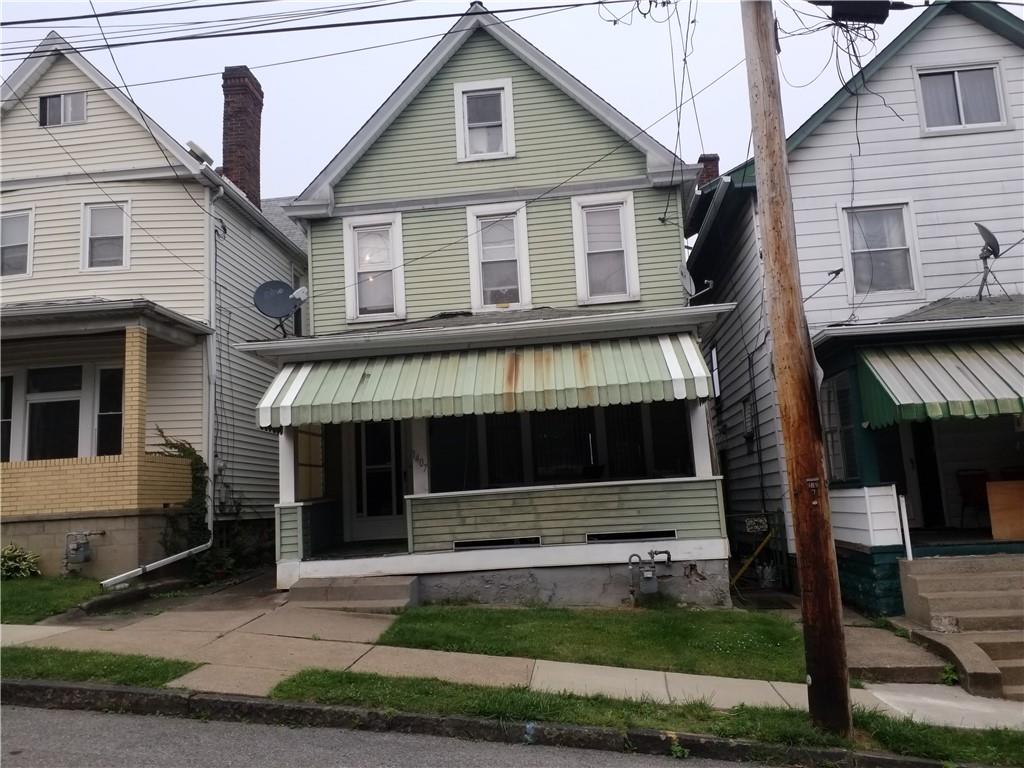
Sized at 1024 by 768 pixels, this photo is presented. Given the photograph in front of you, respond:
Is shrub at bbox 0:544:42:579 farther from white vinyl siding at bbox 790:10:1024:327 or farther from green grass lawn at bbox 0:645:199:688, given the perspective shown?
white vinyl siding at bbox 790:10:1024:327

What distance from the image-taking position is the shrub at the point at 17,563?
422 inches

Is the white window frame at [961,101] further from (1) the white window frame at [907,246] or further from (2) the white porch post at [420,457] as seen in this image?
(2) the white porch post at [420,457]

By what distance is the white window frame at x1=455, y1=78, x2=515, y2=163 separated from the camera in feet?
41.3

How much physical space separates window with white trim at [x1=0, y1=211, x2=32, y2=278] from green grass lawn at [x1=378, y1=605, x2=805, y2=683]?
9.65m

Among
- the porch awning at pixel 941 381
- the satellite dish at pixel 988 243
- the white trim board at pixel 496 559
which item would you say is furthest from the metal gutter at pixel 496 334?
the satellite dish at pixel 988 243


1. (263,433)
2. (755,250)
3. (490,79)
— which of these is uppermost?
(490,79)

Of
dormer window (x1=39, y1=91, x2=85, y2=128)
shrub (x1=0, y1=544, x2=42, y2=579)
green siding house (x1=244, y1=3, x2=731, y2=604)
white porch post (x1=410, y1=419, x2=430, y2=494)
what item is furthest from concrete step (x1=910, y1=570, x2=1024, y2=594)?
dormer window (x1=39, y1=91, x2=85, y2=128)

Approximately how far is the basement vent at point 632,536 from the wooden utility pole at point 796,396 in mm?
4462

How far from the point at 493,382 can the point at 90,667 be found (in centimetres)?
553

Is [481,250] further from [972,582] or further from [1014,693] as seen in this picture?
[1014,693]

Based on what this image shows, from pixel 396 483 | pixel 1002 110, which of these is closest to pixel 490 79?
pixel 396 483

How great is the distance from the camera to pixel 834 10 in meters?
8.22

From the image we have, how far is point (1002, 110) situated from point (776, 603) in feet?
26.8

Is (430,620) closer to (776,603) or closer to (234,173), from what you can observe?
(776,603)
